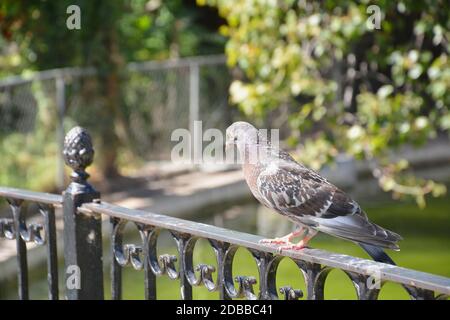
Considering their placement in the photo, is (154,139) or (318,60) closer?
(318,60)

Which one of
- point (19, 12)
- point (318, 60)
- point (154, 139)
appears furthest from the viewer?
point (154, 139)

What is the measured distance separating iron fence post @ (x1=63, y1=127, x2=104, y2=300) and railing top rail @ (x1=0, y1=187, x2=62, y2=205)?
0.07 m

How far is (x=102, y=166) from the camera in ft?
32.3

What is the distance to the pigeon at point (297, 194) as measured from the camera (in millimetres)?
2926

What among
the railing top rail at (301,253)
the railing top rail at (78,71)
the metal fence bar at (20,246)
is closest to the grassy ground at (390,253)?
the railing top rail at (78,71)

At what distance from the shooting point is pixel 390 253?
800cm

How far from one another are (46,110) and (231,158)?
2413 millimetres

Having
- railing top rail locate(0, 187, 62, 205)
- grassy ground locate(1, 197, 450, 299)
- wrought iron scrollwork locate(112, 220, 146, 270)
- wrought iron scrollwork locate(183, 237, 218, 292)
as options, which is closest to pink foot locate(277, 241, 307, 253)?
wrought iron scrollwork locate(183, 237, 218, 292)

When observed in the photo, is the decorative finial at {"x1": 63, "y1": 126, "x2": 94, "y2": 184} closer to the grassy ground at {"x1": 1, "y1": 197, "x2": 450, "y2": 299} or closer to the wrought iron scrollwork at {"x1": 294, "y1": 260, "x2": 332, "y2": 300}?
the wrought iron scrollwork at {"x1": 294, "y1": 260, "x2": 332, "y2": 300}

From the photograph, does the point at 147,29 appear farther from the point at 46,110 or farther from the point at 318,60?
the point at 318,60

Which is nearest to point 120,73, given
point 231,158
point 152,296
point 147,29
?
point 231,158

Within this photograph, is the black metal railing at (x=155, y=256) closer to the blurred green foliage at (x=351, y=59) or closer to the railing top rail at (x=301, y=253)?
the railing top rail at (x=301, y=253)

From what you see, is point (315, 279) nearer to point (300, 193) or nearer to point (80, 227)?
point (300, 193)

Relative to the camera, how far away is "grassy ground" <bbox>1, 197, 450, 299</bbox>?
6895mm
